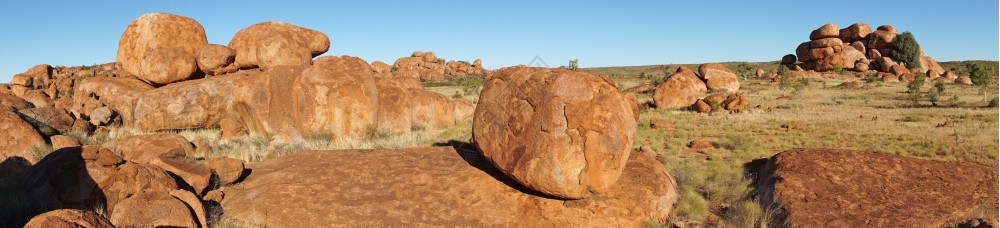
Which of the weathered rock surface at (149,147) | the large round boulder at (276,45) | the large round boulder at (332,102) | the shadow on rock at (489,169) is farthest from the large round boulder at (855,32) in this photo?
the weathered rock surface at (149,147)

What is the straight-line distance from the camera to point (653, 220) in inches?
292

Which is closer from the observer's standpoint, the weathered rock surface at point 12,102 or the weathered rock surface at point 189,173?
the weathered rock surface at point 189,173

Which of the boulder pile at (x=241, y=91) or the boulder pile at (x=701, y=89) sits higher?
the boulder pile at (x=241, y=91)

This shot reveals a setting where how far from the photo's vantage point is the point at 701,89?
94.3 feet

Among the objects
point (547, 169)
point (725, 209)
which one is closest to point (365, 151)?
point (547, 169)

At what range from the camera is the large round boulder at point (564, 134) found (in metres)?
7.14

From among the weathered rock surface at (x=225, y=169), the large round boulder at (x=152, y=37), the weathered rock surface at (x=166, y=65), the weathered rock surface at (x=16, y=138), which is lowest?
the weathered rock surface at (x=225, y=169)

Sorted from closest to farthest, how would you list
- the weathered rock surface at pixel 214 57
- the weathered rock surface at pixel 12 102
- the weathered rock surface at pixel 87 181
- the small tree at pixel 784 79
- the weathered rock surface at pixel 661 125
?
the weathered rock surface at pixel 87 181 → the weathered rock surface at pixel 12 102 → the weathered rock surface at pixel 214 57 → the weathered rock surface at pixel 661 125 → the small tree at pixel 784 79

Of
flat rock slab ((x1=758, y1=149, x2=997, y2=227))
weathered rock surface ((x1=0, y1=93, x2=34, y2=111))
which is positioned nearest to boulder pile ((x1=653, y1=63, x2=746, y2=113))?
flat rock slab ((x1=758, y1=149, x2=997, y2=227))

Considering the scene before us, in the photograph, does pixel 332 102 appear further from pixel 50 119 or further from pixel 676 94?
pixel 676 94

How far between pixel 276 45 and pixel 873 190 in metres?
13.6

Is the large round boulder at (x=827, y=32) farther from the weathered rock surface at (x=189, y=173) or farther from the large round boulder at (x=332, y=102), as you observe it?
the weathered rock surface at (x=189, y=173)

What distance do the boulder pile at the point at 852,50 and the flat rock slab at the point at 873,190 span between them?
1791 inches

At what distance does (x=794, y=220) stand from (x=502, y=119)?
3.70 meters
